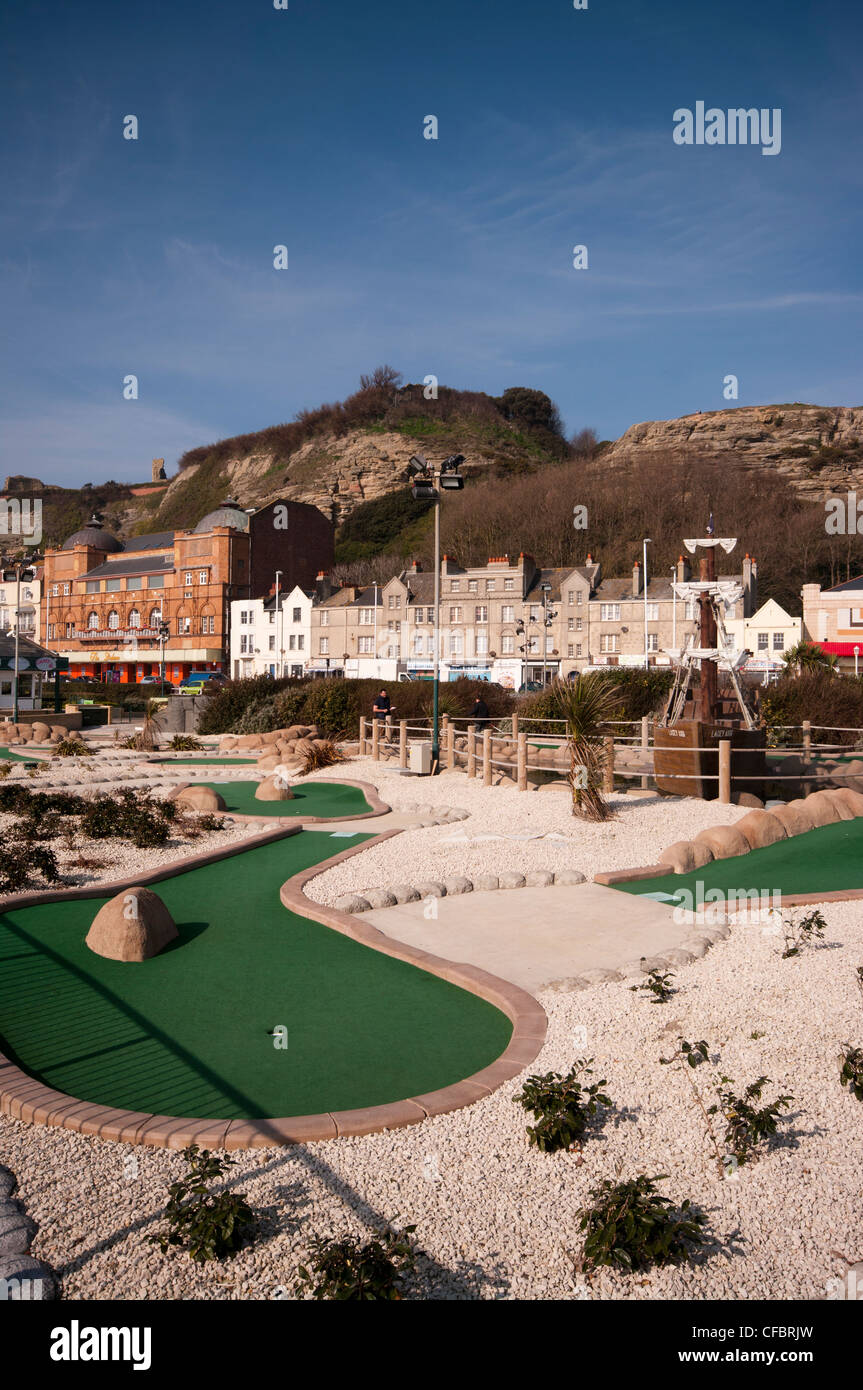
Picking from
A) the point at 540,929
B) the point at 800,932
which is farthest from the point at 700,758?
the point at 540,929

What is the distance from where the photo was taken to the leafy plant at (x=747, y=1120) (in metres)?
4.25

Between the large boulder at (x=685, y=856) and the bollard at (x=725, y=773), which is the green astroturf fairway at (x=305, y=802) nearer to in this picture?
the large boulder at (x=685, y=856)

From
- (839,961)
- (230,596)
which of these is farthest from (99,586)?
(839,961)

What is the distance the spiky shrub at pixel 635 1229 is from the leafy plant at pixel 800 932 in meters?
3.65

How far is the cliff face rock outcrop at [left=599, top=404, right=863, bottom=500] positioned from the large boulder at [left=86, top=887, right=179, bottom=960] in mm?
97933

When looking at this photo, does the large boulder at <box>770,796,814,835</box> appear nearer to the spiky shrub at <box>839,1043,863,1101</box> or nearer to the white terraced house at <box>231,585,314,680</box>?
the spiky shrub at <box>839,1043,863,1101</box>

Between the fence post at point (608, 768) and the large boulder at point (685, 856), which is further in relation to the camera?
the fence post at point (608, 768)

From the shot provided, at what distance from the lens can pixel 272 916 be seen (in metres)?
8.40

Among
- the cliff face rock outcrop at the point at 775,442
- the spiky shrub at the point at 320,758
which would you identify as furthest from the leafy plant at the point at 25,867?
the cliff face rock outcrop at the point at 775,442

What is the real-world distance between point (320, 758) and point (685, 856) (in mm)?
11632

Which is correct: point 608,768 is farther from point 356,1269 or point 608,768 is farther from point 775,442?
point 775,442

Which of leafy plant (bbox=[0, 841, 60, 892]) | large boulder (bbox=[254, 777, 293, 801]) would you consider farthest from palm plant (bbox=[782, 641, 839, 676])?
leafy plant (bbox=[0, 841, 60, 892])

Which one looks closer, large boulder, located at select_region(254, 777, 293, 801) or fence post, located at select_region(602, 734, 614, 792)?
fence post, located at select_region(602, 734, 614, 792)

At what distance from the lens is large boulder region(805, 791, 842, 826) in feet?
40.1
